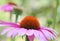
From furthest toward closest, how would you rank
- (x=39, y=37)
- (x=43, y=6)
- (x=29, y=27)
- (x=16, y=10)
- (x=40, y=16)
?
1. (x=43, y=6)
2. (x=40, y=16)
3. (x=16, y=10)
4. (x=29, y=27)
5. (x=39, y=37)

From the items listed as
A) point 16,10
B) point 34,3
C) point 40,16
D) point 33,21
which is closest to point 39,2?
point 34,3

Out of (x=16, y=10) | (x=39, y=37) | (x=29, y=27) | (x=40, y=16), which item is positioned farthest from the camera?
(x=40, y=16)

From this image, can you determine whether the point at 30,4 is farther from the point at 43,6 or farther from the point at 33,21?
the point at 33,21

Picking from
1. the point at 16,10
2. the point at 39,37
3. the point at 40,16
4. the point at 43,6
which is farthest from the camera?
the point at 43,6

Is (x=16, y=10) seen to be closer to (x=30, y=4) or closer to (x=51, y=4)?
(x=51, y=4)

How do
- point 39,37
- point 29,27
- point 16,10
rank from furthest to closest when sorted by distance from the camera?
point 16,10 < point 29,27 < point 39,37

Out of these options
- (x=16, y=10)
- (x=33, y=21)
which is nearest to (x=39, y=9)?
(x=16, y=10)

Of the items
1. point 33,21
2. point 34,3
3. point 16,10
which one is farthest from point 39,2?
point 33,21

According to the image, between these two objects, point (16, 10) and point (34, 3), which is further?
point (34, 3)

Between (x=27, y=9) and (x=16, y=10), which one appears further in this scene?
(x=27, y=9)
